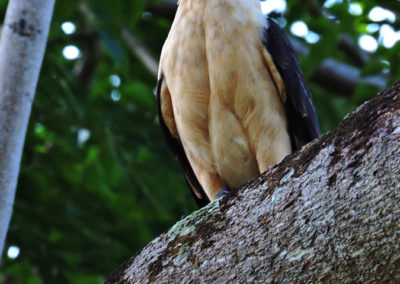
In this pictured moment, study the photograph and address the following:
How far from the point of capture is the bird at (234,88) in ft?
16.6

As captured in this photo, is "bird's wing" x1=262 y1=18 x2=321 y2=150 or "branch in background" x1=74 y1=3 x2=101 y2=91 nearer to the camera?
"bird's wing" x1=262 y1=18 x2=321 y2=150

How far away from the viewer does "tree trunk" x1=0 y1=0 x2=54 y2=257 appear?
13.5 ft

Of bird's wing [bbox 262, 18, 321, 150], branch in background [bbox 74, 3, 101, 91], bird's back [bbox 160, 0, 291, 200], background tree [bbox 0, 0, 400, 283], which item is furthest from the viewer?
branch in background [bbox 74, 3, 101, 91]

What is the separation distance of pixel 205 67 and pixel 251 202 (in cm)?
239

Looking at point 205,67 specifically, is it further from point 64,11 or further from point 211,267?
point 211,267

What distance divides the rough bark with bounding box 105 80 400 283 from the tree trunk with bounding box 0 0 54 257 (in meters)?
1.34

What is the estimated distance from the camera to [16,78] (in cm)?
428

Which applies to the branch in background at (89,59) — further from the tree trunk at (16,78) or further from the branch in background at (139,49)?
the tree trunk at (16,78)

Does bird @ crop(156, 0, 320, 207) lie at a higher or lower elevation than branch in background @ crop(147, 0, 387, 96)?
lower

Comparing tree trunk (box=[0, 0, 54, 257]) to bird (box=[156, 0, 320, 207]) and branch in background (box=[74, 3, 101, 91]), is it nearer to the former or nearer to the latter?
bird (box=[156, 0, 320, 207])

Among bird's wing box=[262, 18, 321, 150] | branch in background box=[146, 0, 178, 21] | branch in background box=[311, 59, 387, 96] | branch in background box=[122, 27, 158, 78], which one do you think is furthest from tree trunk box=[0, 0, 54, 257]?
branch in background box=[311, 59, 387, 96]

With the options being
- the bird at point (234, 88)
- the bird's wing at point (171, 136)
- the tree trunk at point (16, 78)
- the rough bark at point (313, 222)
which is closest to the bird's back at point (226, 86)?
the bird at point (234, 88)

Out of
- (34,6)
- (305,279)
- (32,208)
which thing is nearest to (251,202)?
(305,279)

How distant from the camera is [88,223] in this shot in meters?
7.50
